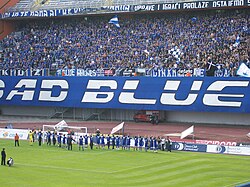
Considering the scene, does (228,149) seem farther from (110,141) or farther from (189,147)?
(110,141)

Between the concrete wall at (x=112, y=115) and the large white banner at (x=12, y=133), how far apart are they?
36.7 ft

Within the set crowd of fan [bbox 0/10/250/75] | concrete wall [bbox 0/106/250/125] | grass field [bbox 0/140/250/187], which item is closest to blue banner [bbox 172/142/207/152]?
grass field [bbox 0/140/250/187]

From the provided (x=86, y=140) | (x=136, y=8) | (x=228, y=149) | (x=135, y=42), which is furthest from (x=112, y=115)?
(x=228, y=149)

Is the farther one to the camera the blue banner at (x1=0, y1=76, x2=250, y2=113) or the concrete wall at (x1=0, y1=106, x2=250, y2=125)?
the concrete wall at (x1=0, y1=106, x2=250, y2=125)

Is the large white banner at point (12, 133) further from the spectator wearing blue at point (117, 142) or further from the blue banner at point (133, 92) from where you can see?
the spectator wearing blue at point (117, 142)

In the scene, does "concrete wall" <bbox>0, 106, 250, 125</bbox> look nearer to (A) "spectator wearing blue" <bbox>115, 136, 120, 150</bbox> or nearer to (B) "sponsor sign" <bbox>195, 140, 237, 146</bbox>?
(B) "sponsor sign" <bbox>195, 140, 237, 146</bbox>

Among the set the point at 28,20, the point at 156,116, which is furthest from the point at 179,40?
the point at 28,20

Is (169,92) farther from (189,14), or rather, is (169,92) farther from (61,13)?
(61,13)

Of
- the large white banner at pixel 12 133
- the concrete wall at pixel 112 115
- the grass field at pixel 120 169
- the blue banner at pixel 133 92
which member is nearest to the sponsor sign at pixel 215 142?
the grass field at pixel 120 169

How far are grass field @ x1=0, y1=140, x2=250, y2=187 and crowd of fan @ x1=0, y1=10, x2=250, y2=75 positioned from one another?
625 inches

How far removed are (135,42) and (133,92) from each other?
22.5 ft

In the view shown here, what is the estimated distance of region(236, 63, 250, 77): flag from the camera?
2212 inches

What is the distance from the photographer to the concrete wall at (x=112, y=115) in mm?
58844

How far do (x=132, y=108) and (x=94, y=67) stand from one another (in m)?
7.07
